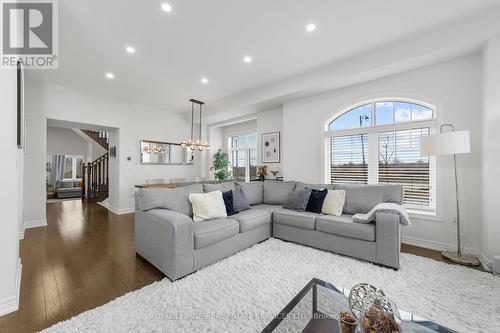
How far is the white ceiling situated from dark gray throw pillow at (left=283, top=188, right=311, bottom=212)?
2187 millimetres

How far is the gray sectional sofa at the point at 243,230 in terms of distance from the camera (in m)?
2.29

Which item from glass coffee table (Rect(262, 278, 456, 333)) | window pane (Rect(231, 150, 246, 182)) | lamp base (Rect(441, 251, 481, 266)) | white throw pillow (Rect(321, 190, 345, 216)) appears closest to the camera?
glass coffee table (Rect(262, 278, 456, 333))

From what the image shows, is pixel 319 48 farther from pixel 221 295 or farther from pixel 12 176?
pixel 12 176

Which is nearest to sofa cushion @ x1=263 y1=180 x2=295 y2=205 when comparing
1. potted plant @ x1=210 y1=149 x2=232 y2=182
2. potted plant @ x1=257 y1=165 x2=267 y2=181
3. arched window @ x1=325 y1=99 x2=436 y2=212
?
arched window @ x1=325 y1=99 x2=436 y2=212

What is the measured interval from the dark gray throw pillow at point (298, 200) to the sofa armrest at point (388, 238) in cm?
109

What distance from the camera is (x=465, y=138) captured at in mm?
2541

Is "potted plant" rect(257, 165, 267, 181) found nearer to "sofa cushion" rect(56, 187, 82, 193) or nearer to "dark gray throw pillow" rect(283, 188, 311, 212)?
"dark gray throw pillow" rect(283, 188, 311, 212)

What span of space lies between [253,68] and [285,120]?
1.46 metres

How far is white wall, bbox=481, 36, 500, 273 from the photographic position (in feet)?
8.14

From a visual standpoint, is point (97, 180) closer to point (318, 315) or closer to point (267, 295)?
point (267, 295)

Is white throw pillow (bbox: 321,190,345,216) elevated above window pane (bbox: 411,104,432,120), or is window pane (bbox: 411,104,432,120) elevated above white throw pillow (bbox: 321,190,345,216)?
window pane (bbox: 411,104,432,120)

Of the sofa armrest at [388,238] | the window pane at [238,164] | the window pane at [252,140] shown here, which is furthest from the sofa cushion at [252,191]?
the window pane at [238,164]

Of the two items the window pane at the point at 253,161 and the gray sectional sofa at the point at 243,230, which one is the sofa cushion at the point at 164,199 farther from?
the window pane at the point at 253,161

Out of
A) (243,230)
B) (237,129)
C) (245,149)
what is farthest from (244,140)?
(243,230)
